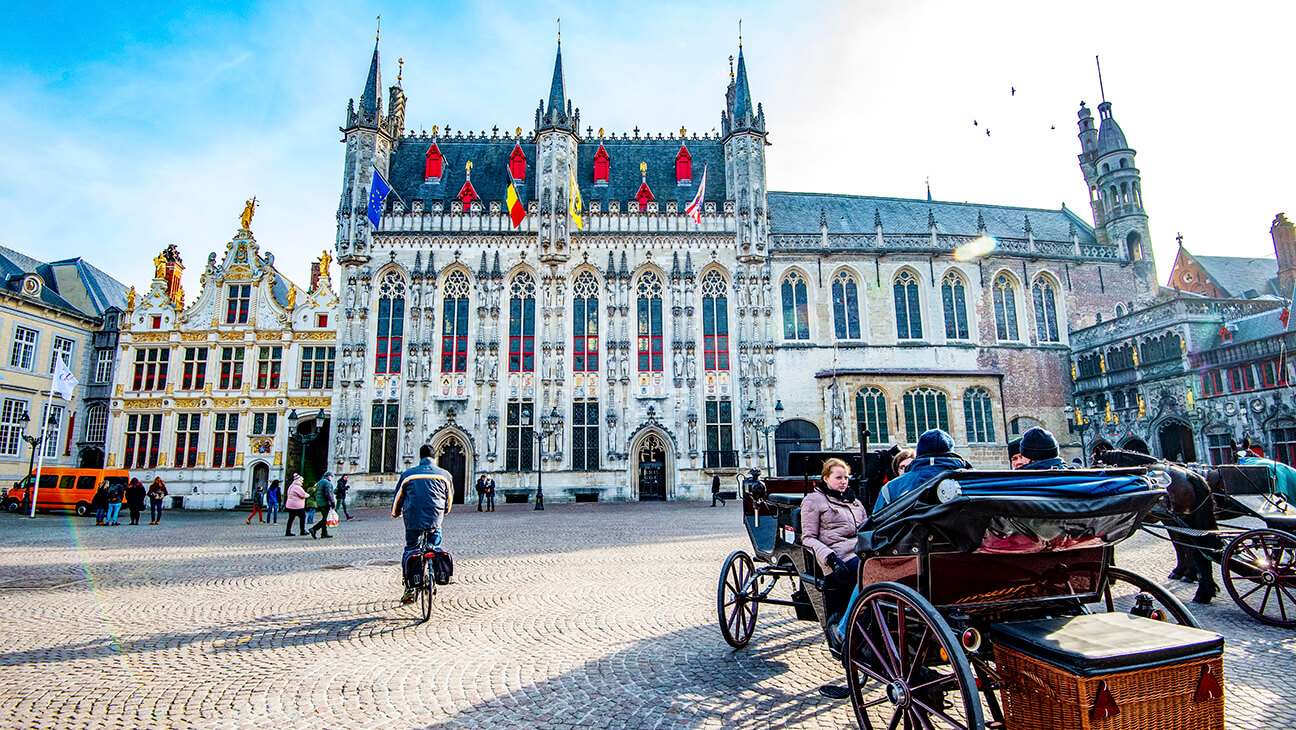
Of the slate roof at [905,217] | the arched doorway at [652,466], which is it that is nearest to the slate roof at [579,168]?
the slate roof at [905,217]

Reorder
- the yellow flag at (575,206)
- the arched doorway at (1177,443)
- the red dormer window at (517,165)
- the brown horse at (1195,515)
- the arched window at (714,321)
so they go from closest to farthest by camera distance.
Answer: the brown horse at (1195,515) → the arched doorway at (1177,443) → the yellow flag at (575,206) → the arched window at (714,321) → the red dormer window at (517,165)

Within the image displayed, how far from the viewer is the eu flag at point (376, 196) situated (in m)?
28.3

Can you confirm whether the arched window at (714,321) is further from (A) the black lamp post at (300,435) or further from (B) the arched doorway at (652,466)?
(A) the black lamp post at (300,435)

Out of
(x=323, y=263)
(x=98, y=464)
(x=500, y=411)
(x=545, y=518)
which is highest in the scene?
(x=323, y=263)

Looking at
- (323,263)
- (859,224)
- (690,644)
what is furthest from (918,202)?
(690,644)

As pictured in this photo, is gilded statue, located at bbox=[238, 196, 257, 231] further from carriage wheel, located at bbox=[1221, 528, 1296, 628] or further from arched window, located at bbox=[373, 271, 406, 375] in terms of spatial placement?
carriage wheel, located at bbox=[1221, 528, 1296, 628]

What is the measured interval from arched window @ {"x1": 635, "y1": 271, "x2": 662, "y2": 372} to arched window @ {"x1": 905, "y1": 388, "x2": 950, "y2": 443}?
11887mm

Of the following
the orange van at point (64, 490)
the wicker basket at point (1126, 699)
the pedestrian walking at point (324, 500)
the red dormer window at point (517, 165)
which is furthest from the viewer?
the red dormer window at point (517, 165)

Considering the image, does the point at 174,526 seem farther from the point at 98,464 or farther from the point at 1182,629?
the point at 1182,629

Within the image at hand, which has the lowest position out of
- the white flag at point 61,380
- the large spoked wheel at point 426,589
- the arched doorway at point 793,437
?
the large spoked wheel at point 426,589

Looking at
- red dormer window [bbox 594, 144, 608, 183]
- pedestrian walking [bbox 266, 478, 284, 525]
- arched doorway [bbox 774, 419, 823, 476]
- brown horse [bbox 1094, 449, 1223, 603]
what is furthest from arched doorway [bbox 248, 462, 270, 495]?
brown horse [bbox 1094, 449, 1223, 603]

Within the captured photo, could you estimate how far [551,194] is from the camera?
Result: 30.7 meters

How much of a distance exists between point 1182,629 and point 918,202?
37.5 m

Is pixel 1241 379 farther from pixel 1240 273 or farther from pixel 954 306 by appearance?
pixel 1240 273
